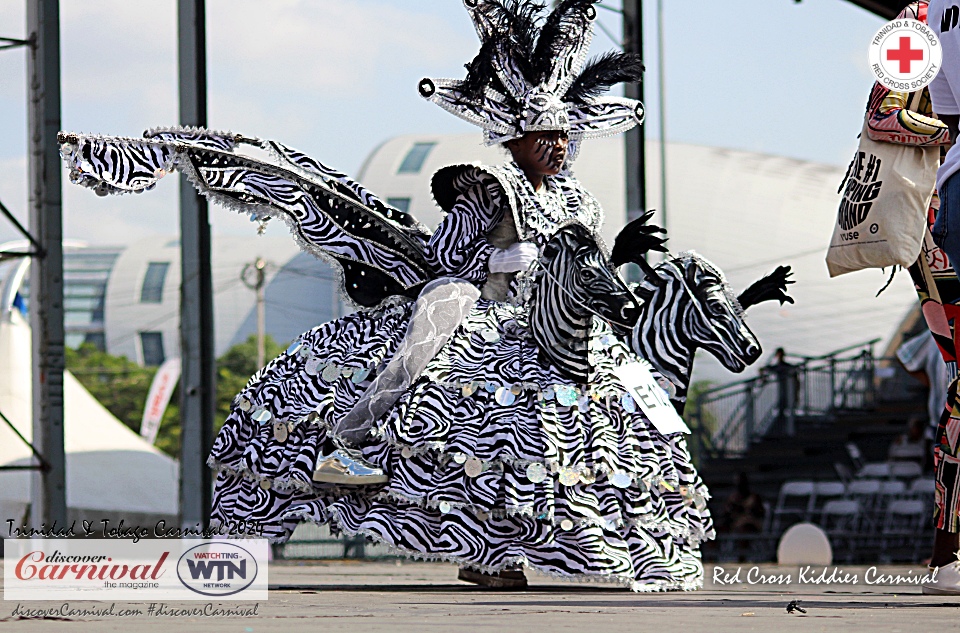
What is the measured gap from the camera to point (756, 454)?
2412 cm

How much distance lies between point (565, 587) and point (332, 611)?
3067mm

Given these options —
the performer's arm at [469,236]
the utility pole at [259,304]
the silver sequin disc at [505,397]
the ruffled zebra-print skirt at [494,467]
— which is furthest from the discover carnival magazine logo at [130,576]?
the utility pole at [259,304]

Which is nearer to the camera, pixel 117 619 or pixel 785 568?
pixel 117 619

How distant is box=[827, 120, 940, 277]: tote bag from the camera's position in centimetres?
713

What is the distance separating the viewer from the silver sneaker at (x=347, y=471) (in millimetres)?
9148

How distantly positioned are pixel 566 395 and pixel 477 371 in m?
0.54

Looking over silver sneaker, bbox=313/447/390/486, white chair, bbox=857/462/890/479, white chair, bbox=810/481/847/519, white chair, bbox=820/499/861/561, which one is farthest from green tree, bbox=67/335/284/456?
silver sneaker, bbox=313/447/390/486

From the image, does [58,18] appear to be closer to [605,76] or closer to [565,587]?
[605,76]

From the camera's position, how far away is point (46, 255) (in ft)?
44.0

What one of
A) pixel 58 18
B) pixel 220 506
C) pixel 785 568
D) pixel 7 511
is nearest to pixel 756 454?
pixel 7 511

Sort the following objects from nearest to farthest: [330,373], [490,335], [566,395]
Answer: [566,395], [490,335], [330,373]
